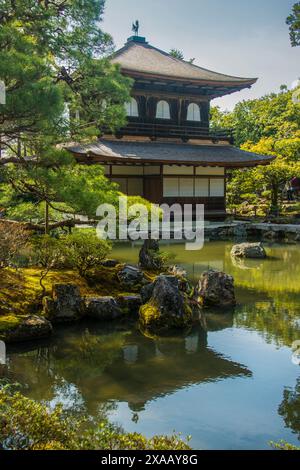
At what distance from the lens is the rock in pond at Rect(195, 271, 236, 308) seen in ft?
33.4

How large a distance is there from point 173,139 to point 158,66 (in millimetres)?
4284

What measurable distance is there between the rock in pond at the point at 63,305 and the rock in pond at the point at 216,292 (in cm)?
290

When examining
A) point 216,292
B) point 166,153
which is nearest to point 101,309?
point 216,292

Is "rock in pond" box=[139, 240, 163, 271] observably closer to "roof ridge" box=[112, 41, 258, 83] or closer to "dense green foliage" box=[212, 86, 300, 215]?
"dense green foliage" box=[212, 86, 300, 215]

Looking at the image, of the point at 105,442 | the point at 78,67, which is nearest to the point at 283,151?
the point at 78,67

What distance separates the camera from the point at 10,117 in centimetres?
730

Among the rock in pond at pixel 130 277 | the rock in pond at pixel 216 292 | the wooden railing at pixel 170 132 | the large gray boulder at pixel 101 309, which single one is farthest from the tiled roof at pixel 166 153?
the large gray boulder at pixel 101 309

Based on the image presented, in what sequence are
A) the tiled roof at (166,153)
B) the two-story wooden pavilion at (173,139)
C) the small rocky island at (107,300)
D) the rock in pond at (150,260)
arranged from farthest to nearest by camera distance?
the two-story wooden pavilion at (173,139) < the tiled roof at (166,153) < the rock in pond at (150,260) < the small rocky island at (107,300)

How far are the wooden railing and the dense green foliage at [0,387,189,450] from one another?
19156 mm

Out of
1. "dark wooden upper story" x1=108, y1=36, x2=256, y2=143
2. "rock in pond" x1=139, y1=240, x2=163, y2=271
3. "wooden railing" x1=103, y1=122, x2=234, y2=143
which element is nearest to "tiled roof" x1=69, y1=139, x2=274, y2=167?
"wooden railing" x1=103, y1=122, x2=234, y2=143

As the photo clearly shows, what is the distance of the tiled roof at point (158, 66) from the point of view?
77.6ft

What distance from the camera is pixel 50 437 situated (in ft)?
12.6

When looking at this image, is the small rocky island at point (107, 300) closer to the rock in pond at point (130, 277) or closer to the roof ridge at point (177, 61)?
the rock in pond at point (130, 277)

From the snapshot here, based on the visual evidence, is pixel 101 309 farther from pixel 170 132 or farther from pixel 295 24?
pixel 170 132
